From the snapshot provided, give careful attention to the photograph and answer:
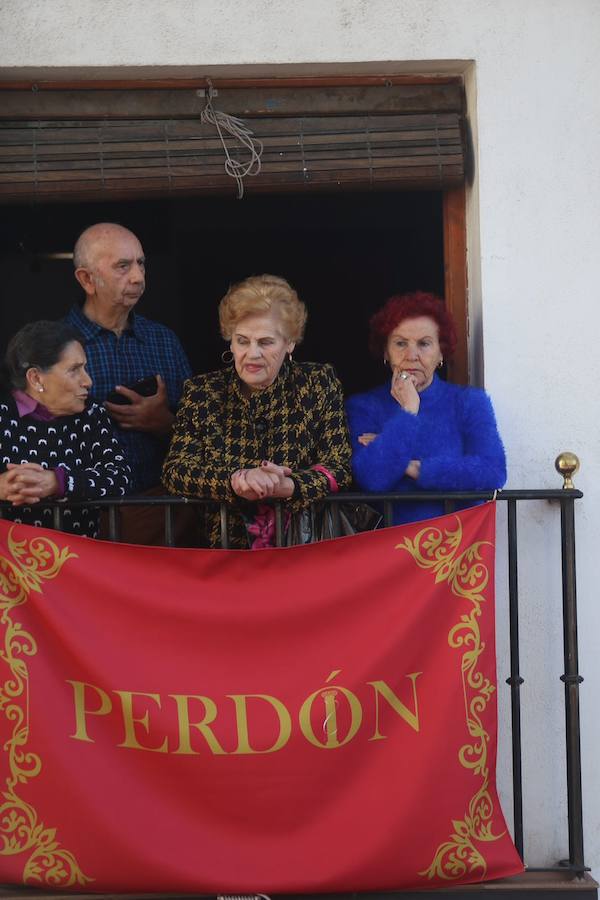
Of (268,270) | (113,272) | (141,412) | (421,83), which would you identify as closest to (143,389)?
(141,412)

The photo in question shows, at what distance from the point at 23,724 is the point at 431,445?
154cm

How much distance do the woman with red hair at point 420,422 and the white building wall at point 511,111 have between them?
229 mm

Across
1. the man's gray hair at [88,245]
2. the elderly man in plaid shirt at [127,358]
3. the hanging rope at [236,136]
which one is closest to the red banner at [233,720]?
the elderly man in plaid shirt at [127,358]

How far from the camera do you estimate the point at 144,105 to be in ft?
14.8

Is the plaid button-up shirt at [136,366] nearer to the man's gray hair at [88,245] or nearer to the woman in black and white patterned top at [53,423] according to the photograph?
the man's gray hair at [88,245]

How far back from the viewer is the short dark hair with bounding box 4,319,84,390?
3.96 m

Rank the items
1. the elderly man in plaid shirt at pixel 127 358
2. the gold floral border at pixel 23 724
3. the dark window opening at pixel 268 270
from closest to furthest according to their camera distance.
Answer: the gold floral border at pixel 23 724, the elderly man in plaid shirt at pixel 127 358, the dark window opening at pixel 268 270

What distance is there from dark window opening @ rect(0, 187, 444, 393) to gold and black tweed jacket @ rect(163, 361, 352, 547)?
3.21 meters

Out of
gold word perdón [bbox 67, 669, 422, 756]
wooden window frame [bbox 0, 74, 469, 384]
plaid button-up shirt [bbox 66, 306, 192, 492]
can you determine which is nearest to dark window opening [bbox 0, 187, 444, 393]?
wooden window frame [bbox 0, 74, 469, 384]

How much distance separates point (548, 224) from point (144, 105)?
1.48 meters

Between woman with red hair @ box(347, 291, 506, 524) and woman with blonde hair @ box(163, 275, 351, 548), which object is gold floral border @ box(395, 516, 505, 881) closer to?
woman with red hair @ box(347, 291, 506, 524)

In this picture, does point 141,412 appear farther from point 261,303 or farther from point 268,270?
point 268,270

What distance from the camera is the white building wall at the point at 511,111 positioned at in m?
4.35

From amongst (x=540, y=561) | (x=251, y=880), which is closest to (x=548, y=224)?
(x=540, y=561)
